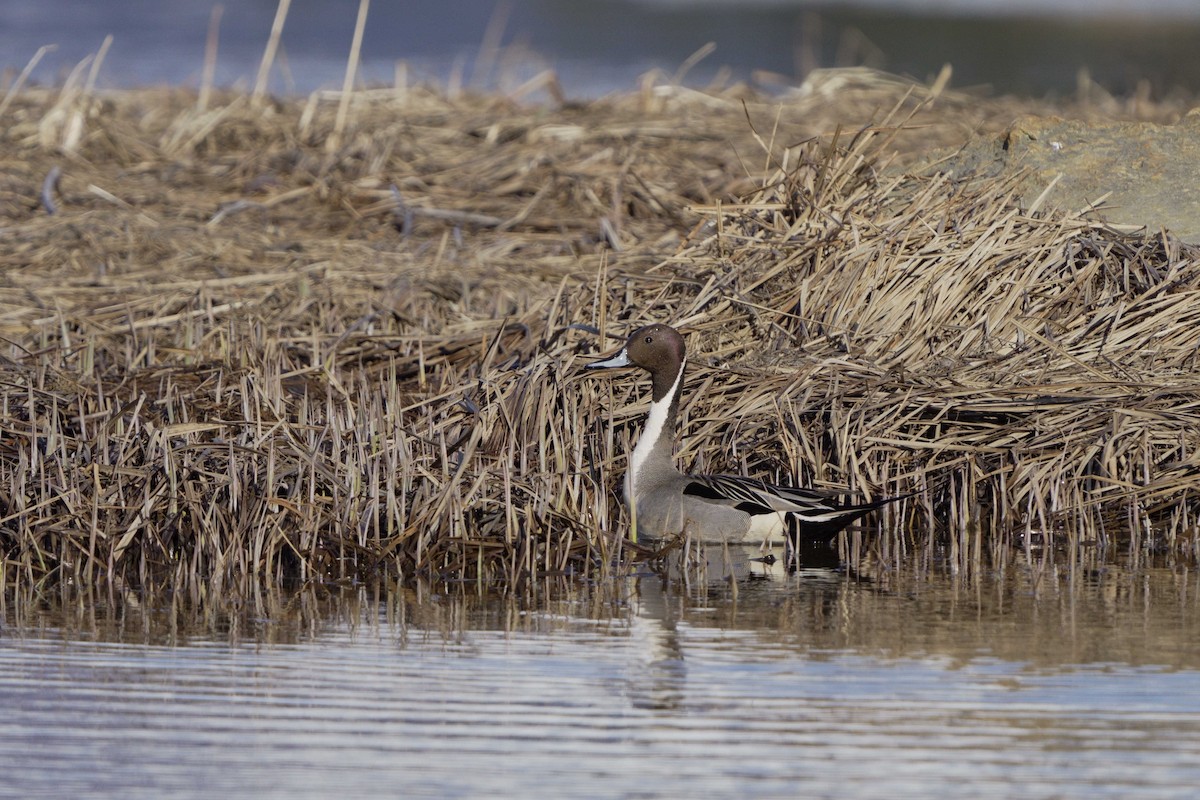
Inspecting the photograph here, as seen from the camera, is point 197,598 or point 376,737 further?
point 197,598

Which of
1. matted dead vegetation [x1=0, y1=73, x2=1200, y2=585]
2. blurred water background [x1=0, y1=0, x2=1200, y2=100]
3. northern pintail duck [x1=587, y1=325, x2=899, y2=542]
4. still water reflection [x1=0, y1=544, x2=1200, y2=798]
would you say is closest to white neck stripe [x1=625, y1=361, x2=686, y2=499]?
northern pintail duck [x1=587, y1=325, x2=899, y2=542]

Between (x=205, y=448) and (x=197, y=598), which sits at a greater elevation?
(x=205, y=448)

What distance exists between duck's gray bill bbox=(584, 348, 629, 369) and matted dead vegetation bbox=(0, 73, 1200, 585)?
0.19 m

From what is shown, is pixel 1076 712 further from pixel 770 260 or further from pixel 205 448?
pixel 770 260

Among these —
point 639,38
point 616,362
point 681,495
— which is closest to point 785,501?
point 681,495

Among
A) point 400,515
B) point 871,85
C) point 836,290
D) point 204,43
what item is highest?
point 204,43

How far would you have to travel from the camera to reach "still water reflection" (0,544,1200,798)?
3748mm

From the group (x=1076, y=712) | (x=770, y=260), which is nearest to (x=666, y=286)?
(x=770, y=260)


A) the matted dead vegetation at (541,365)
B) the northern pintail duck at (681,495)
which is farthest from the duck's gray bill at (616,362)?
the matted dead vegetation at (541,365)

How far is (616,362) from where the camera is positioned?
736cm

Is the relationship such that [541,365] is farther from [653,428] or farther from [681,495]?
[681,495]

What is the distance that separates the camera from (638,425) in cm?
777

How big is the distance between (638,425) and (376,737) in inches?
152

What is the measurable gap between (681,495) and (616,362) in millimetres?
688
